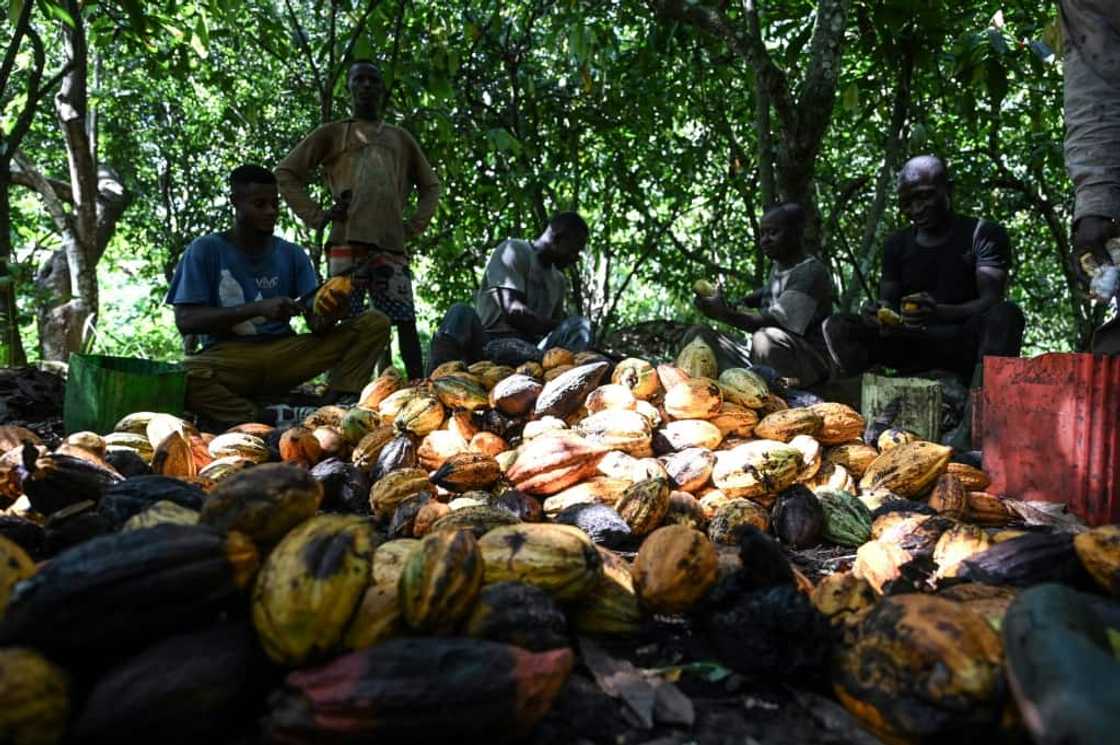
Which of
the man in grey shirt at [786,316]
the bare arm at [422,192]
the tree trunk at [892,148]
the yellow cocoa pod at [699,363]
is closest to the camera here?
the yellow cocoa pod at [699,363]

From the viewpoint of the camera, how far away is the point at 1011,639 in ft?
4.14

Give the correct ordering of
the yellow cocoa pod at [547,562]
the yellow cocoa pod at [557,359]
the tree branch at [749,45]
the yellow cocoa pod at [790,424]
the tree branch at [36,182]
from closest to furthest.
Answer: the yellow cocoa pod at [547,562] < the yellow cocoa pod at [790,424] < the yellow cocoa pod at [557,359] < the tree branch at [749,45] < the tree branch at [36,182]

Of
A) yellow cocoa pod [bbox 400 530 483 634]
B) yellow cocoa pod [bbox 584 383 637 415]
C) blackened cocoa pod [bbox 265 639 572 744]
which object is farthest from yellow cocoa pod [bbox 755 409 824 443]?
blackened cocoa pod [bbox 265 639 572 744]

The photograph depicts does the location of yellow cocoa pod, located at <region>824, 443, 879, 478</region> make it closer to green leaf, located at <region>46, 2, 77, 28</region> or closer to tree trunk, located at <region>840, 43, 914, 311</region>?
tree trunk, located at <region>840, 43, 914, 311</region>

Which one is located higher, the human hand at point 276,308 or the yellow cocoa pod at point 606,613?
the human hand at point 276,308

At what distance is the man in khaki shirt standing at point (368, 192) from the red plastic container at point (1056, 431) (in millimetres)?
3301

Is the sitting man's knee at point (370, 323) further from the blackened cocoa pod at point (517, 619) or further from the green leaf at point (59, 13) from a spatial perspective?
the blackened cocoa pod at point (517, 619)

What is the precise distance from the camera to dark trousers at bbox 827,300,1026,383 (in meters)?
3.93

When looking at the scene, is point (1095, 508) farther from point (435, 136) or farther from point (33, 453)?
point (435, 136)

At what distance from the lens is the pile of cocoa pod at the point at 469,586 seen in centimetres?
123

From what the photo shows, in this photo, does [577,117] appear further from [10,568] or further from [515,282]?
[10,568]

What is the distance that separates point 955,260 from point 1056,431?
2.03 m

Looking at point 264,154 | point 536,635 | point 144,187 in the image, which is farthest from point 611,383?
point 144,187

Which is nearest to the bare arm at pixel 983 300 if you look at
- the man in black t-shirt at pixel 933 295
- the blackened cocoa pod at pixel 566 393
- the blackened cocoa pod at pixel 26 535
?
the man in black t-shirt at pixel 933 295
